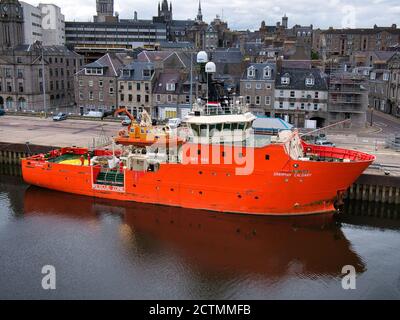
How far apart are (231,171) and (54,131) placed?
89.7 feet

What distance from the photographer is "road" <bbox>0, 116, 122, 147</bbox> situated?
4494 centimetres

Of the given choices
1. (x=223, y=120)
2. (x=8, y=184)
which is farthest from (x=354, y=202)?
(x=8, y=184)

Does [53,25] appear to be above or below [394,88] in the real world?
above

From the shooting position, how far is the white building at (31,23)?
103 meters

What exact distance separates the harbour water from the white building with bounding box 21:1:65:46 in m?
84.5

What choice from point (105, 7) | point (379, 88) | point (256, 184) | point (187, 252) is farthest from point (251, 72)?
point (105, 7)

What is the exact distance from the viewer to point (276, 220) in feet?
97.3

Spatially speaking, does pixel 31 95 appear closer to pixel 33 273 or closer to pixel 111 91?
pixel 111 91

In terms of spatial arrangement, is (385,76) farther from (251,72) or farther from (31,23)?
(31,23)

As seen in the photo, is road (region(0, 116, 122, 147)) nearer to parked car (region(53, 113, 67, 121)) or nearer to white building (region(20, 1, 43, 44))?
parked car (region(53, 113, 67, 121))

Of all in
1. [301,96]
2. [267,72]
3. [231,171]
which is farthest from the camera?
[267,72]

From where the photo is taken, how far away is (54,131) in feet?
165
